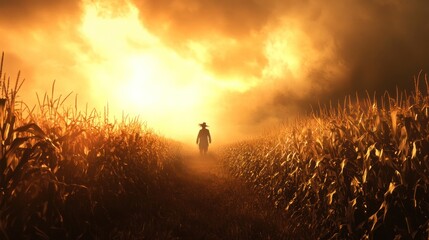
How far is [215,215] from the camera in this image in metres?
8.11

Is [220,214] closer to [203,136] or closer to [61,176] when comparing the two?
[61,176]

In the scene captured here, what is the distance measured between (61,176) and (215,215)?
381 centimetres

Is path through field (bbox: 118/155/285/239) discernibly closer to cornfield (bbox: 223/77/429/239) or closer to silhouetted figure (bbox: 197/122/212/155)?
cornfield (bbox: 223/77/429/239)

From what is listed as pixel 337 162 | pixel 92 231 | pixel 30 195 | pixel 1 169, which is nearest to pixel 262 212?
pixel 337 162

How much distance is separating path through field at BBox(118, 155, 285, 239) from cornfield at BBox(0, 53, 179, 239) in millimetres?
893

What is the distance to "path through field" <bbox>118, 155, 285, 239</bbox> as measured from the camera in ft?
21.7

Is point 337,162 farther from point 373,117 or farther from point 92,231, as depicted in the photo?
point 92,231

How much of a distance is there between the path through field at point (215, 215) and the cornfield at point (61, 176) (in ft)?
2.93

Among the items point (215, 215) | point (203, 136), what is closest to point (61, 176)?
point (215, 215)

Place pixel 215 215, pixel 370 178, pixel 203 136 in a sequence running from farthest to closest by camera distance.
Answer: pixel 203 136, pixel 215 215, pixel 370 178

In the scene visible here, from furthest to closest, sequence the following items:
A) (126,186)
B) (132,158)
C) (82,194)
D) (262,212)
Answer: (132,158) → (126,186) → (262,212) → (82,194)

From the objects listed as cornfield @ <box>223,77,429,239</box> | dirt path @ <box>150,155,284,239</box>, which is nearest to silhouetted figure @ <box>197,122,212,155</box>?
dirt path @ <box>150,155,284,239</box>

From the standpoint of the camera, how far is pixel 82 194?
5820 mm

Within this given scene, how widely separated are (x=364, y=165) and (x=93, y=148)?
193 inches
